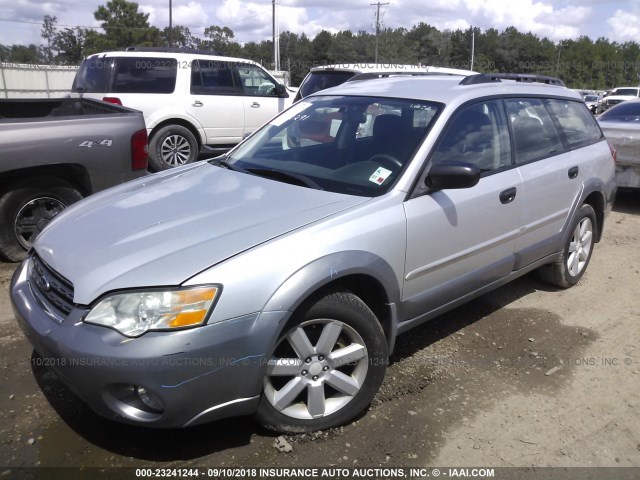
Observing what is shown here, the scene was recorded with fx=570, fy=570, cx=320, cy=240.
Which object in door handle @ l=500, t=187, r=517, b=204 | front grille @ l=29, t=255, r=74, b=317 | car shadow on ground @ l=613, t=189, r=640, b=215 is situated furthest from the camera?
car shadow on ground @ l=613, t=189, r=640, b=215

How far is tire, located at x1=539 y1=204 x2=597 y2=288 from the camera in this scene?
4.80 meters

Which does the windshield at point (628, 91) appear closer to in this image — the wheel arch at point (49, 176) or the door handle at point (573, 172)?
the door handle at point (573, 172)

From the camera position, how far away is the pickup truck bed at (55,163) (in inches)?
192

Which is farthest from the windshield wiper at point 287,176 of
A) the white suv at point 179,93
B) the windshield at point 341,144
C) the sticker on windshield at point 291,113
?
the white suv at point 179,93

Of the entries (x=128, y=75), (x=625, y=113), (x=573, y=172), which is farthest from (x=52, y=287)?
(x=625, y=113)

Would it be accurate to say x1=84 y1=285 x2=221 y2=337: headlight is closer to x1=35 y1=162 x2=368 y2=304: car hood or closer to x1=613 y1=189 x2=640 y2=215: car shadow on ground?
x1=35 y1=162 x2=368 y2=304: car hood

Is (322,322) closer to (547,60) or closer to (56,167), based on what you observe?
(56,167)

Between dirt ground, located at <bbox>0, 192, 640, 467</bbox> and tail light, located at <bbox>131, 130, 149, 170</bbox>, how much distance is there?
169 cm

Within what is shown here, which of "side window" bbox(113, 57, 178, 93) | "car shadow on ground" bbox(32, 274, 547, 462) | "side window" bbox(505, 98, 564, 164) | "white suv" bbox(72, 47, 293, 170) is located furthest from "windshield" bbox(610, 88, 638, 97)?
"car shadow on ground" bbox(32, 274, 547, 462)

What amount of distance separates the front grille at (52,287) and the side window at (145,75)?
6740 mm

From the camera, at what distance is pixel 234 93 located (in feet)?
33.4

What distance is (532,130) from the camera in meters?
4.24

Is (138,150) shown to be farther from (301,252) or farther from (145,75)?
(145,75)

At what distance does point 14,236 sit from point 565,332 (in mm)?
4708
